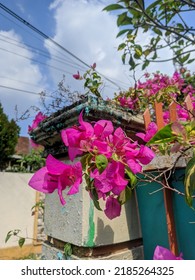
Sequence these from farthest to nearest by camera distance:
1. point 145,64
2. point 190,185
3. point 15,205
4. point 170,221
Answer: point 15,205, point 145,64, point 170,221, point 190,185

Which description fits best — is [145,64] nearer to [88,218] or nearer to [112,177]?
[88,218]

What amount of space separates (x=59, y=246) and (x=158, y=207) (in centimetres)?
45

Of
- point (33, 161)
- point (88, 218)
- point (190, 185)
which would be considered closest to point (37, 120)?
point (88, 218)

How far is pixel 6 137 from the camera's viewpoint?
975cm

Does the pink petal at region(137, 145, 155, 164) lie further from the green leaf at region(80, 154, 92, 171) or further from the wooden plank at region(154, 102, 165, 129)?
the wooden plank at region(154, 102, 165, 129)

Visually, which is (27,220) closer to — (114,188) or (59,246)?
(59,246)

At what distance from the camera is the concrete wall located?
4809 millimetres

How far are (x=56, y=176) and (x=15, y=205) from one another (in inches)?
190

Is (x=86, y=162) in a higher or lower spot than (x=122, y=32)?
lower

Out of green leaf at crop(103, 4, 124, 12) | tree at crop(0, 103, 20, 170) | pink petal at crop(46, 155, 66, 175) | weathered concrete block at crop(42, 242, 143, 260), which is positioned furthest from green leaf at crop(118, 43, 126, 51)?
tree at crop(0, 103, 20, 170)

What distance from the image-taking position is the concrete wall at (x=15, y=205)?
189 inches

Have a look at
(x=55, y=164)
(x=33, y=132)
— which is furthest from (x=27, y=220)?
(x=55, y=164)

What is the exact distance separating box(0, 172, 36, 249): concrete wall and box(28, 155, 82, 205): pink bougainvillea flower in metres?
4.68

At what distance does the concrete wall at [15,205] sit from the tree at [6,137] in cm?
483
